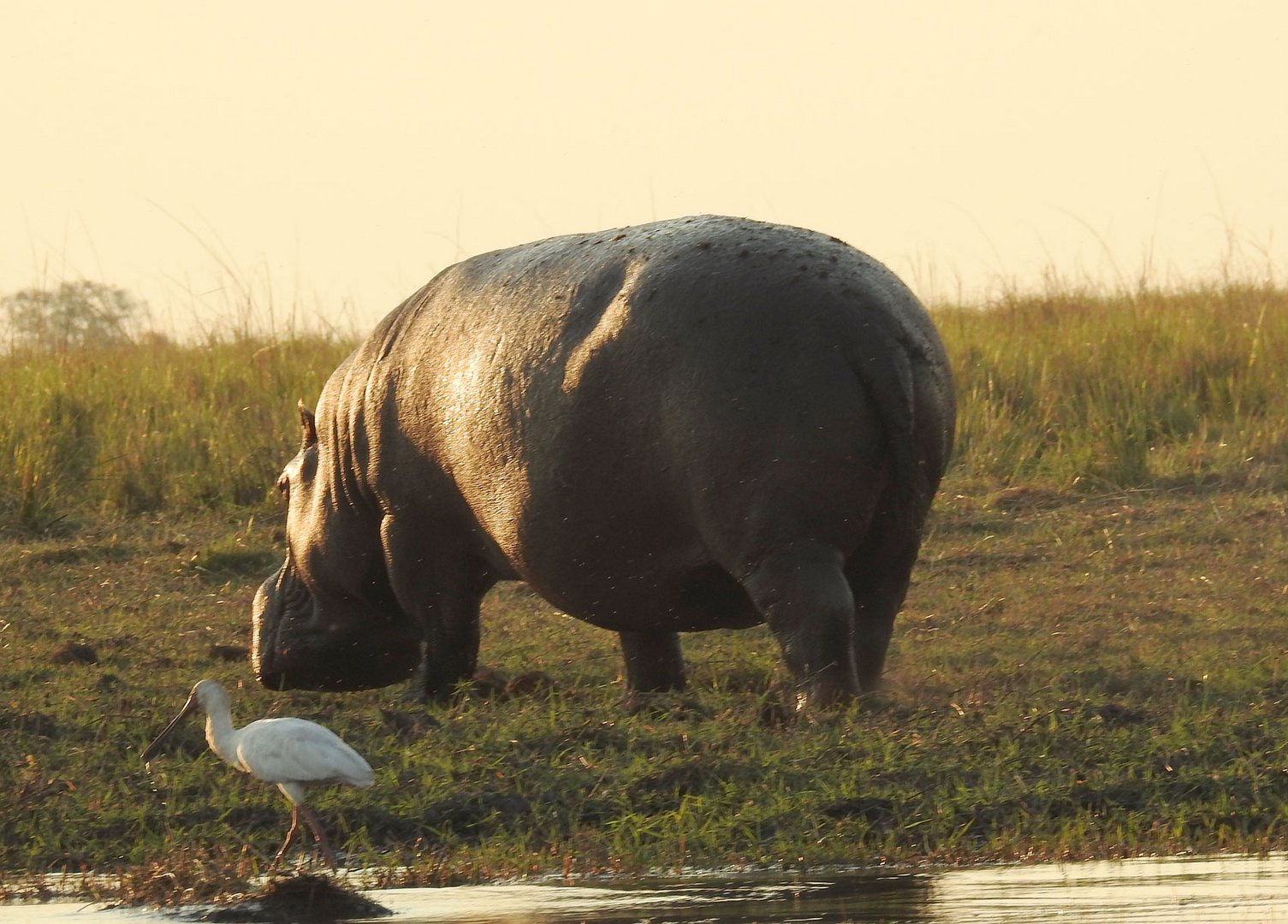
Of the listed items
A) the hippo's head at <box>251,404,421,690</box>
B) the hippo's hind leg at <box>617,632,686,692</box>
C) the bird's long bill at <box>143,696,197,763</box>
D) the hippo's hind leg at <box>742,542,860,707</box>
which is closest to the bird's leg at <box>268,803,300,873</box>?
the bird's long bill at <box>143,696,197,763</box>

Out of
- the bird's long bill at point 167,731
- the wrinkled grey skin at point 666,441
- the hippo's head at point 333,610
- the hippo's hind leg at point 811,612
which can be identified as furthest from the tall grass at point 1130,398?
the bird's long bill at point 167,731

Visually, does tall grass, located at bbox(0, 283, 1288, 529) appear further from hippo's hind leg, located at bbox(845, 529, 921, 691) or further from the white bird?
the white bird

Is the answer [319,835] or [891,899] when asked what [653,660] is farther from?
[891,899]

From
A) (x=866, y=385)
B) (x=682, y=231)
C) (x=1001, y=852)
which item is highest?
(x=682, y=231)

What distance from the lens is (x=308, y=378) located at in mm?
10867

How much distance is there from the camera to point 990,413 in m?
10.2

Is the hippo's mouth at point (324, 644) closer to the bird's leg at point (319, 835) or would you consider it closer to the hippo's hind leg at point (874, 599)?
the hippo's hind leg at point (874, 599)

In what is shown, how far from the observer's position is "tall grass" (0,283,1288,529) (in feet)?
31.6

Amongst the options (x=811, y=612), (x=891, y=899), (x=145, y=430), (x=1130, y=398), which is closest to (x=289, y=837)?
(x=891, y=899)

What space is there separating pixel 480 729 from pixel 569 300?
1033 millimetres

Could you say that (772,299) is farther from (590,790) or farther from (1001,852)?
(1001,852)

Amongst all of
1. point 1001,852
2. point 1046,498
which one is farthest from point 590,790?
point 1046,498

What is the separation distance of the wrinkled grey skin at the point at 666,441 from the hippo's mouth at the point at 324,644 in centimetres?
27

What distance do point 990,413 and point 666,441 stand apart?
5392 millimetres
